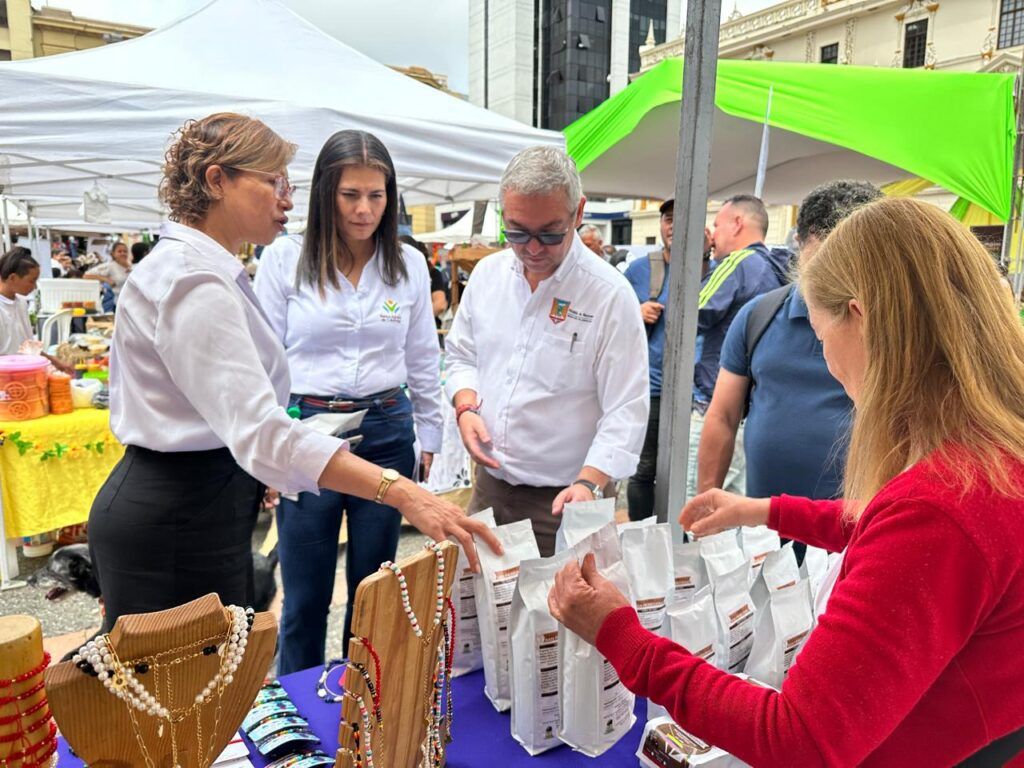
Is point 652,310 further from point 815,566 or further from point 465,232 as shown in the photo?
point 465,232

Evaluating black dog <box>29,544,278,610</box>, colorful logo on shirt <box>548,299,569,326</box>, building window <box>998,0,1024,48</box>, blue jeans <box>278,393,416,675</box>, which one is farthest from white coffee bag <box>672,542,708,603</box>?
building window <box>998,0,1024,48</box>

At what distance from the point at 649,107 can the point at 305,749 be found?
14.4 ft

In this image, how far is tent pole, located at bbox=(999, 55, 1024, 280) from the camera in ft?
12.8

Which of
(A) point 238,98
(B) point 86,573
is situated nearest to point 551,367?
(B) point 86,573

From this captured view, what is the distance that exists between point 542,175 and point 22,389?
299 cm

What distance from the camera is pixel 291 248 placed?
207cm

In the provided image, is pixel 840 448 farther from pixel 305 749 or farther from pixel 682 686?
pixel 305 749

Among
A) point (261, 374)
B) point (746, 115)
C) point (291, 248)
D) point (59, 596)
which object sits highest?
point (746, 115)

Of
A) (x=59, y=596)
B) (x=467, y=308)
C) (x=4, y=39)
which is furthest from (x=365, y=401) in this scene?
(x=4, y=39)

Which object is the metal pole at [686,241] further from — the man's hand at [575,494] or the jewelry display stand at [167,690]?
the jewelry display stand at [167,690]

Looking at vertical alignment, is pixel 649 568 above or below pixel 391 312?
below

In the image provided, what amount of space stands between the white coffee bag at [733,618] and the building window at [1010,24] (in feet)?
110

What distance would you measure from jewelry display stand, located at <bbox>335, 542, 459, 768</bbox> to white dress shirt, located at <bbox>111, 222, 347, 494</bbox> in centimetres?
Answer: 37

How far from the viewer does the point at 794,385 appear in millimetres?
1983
